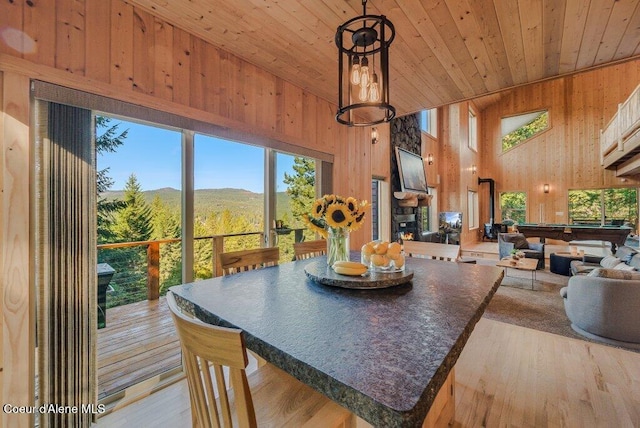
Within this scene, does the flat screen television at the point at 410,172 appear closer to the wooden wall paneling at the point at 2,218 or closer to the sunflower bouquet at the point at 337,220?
the sunflower bouquet at the point at 337,220

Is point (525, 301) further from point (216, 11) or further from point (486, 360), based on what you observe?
point (216, 11)

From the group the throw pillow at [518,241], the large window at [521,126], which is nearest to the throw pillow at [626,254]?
the throw pillow at [518,241]

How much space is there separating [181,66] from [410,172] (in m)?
5.01

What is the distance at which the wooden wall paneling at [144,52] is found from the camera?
1957 millimetres

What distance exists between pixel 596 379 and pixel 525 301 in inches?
77.6

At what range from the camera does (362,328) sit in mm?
914

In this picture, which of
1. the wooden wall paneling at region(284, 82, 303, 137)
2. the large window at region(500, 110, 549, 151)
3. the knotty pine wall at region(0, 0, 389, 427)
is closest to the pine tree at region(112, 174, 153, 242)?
the knotty pine wall at region(0, 0, 389, 427)

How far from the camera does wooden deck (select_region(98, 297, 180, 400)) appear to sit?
6.76ft

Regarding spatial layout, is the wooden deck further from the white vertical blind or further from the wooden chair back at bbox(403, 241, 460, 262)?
the wooden chair back at bbox(403, 241, 460, 262)

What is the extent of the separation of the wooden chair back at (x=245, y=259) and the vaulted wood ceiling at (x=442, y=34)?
1.82m

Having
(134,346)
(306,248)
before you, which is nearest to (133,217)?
(134,346)

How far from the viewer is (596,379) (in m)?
2.05

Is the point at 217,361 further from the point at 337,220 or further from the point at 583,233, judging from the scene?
the point at 583,233

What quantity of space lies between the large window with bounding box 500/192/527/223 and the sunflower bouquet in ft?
36.7
